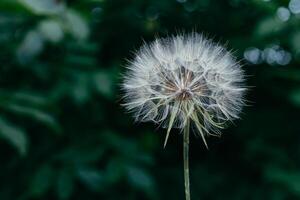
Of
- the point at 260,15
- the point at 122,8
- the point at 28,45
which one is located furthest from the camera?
the point at 122,8

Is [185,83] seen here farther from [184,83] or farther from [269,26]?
[269,26]

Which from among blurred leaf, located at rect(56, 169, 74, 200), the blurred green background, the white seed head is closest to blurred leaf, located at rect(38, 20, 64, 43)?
the blurred green background

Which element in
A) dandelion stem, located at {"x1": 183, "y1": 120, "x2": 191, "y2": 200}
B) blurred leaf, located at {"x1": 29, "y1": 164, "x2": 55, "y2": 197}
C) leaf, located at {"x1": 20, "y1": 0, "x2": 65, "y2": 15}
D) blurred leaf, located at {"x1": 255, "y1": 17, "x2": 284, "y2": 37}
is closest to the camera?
dandelion stem, located at {"x1": 183, "y1": 120, "x2": 191, "y2": 200}

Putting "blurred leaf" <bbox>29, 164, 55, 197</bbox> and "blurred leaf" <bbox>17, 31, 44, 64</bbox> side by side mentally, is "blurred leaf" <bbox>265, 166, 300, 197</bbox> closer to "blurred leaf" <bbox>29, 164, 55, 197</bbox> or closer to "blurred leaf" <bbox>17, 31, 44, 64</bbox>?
"blurred leaf" <bbox>29, 164, 55, 197</bbox>

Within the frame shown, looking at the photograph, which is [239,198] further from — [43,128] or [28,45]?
[28,45]

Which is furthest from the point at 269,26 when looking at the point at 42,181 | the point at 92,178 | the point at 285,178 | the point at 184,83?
the point at 184,83

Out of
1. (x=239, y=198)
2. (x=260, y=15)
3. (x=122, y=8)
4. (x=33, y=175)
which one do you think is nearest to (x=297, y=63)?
(x=260, y=15)
